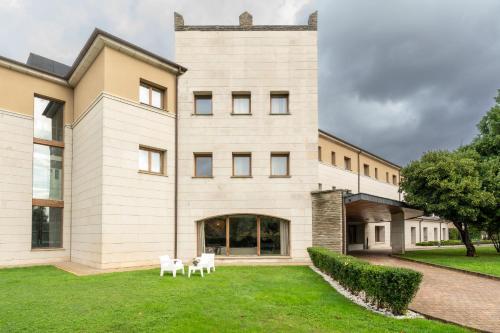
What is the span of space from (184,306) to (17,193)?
12.5 metres

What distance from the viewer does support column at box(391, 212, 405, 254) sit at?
22938mm

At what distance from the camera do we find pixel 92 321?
6719 mm

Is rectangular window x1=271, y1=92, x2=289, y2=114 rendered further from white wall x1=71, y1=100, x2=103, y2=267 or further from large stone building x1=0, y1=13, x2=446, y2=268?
white wall x1=71, y1=100, x2=103, y2=267

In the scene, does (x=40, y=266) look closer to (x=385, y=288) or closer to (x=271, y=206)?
(x=271, y=206)

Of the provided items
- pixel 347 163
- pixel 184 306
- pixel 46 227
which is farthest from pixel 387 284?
pixel 347 163

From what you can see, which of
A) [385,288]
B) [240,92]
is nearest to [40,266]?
[240,92]

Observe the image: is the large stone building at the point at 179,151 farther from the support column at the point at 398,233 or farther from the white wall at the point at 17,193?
the support column at the point at 398,233

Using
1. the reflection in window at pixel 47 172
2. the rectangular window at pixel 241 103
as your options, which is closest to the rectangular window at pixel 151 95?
the rectangular window at pixel 241 103

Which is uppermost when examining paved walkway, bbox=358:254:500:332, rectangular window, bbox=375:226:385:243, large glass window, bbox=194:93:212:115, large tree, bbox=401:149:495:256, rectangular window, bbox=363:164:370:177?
large glass window, bbox=194:93:212:115

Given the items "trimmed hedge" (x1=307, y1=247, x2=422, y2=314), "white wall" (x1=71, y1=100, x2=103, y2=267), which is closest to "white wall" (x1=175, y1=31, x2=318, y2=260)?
"white wall" (x1=71, y1=100, x2=103, y2=267)

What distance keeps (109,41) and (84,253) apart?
913cm

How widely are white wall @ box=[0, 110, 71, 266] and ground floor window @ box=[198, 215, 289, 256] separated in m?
7.04

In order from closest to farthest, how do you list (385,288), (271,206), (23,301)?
(385,288) < (23,301) < (271,206)

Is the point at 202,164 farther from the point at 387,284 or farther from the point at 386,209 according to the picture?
the point at 387,284
